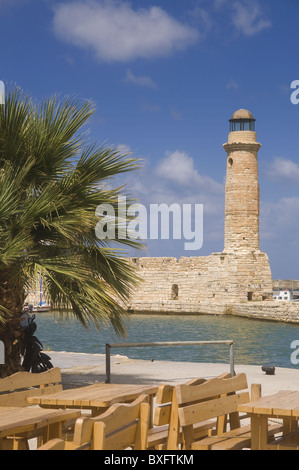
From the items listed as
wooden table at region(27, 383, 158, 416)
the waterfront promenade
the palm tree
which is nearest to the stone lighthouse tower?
the waterfront promenade

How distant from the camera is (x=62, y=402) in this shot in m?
4.38

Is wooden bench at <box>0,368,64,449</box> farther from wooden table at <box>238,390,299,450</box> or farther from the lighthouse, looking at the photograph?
the lighthouse

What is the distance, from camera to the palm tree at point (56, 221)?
744 centimetres

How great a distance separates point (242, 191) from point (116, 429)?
3616cm

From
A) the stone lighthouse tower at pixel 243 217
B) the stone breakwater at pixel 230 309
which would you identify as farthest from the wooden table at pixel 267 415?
the stone lighthouse tower at pixel 243 217

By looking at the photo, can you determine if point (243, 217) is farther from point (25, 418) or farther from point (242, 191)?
point (25, 418)

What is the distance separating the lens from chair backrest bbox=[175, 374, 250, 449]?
13.1 feet

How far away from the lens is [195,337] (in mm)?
30016

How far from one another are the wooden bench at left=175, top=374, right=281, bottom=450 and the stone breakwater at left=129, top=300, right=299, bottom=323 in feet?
107

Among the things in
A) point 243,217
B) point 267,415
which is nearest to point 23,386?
point 267,415

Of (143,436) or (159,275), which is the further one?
(159,275)
